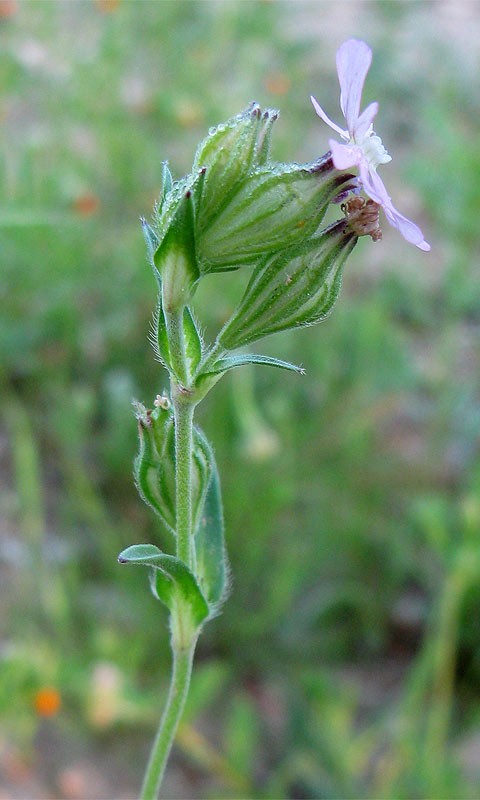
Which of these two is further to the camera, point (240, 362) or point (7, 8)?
point (7, 8)

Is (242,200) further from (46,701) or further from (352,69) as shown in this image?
(46,701)

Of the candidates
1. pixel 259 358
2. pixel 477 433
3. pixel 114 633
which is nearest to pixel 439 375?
pixel 477 433

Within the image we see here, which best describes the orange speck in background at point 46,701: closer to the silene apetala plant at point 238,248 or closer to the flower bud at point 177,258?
the silene apetala plant at point 238,248

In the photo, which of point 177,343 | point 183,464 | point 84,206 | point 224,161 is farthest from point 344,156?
point 84,206

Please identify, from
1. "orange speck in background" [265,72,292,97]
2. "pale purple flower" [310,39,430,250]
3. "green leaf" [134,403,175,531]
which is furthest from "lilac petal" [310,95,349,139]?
"orange speck in background" [265,72,292,97]

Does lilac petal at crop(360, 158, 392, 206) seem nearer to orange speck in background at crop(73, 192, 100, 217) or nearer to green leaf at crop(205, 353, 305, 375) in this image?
green leaf at crop(205, 353, 305, 375)

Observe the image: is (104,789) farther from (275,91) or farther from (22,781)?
(275,91)
